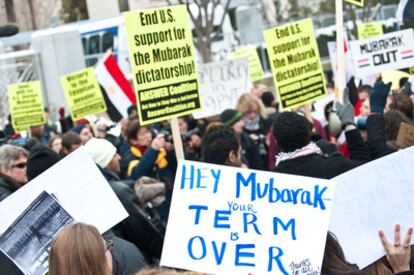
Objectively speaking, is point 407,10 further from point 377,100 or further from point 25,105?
point 25,105

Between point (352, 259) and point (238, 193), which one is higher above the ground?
point (238, 193)

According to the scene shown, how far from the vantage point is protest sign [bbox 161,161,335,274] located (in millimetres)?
4727

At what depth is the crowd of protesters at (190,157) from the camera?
453 cm

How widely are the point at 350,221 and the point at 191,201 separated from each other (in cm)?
75

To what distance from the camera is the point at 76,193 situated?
18.2ft

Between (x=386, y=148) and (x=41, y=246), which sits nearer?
(x=41, y=246)

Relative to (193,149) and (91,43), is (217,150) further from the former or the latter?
(91,43)

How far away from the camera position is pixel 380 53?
12.1 meters

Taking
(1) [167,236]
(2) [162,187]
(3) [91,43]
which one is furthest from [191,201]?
(3) [91,43]

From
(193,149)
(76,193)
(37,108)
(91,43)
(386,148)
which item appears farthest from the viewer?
(91,43)

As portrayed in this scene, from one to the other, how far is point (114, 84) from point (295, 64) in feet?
13.8

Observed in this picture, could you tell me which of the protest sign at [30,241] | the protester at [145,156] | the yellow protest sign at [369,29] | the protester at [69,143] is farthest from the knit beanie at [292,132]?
the yellow protest sign at [369,29]

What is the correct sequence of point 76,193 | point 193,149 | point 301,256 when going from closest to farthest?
point 301,256, point 76,193, point 193,149

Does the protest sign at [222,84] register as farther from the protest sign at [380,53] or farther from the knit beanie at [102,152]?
the knit beanie at [102,152]
